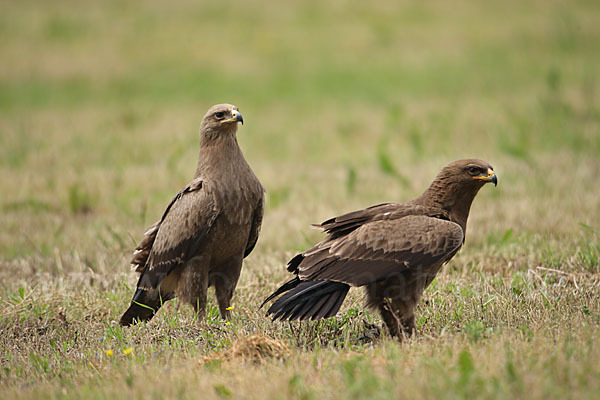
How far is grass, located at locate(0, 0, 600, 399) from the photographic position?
422 cm

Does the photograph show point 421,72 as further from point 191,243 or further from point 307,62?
point 191,243

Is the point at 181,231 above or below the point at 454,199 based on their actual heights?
below

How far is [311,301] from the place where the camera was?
489 cm

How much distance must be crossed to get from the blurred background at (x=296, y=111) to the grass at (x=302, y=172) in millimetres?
64

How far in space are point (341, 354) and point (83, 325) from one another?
96.1 inches

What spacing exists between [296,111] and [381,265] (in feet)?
37.9

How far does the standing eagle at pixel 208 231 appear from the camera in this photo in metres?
5.57

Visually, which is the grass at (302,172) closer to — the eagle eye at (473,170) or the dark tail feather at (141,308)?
the dark tail feather at (141,308)

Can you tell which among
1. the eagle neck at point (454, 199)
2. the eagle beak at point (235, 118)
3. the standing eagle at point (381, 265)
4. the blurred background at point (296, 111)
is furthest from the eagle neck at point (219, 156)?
the blurred background at point (296, 111)

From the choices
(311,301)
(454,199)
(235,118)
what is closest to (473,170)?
(454,199)

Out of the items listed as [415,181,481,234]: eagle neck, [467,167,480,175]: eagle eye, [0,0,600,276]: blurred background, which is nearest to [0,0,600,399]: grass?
[0,0,600,276]: blurred background

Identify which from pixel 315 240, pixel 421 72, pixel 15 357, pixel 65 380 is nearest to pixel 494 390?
pixel 65 380

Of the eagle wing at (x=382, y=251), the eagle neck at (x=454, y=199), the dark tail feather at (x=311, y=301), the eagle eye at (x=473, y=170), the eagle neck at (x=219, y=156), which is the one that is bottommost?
the dark tail feather at (x=311, y=301)

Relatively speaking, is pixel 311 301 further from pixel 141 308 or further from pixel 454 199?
pixel 141 308
